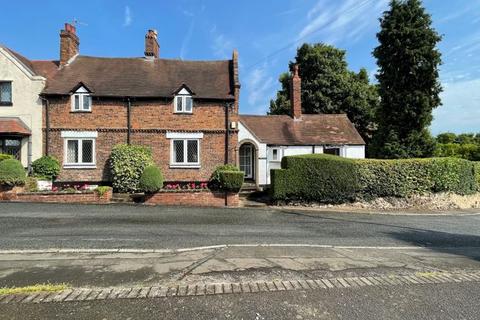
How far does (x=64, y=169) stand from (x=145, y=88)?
626 cm

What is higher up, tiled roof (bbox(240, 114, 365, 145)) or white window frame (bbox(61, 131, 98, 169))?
tiled roof (bbox(240, 114, 365, 145))

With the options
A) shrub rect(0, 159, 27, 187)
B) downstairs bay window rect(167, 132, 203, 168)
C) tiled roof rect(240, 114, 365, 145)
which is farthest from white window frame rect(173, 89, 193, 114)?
shrub rect(0, 159, 27, 187)

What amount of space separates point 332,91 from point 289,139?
13.5 m

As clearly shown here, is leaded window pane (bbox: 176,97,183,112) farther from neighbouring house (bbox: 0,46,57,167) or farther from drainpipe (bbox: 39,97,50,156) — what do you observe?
neighbouring house (bbox: 0,46,57,167)

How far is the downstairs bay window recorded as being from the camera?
58.7 ft

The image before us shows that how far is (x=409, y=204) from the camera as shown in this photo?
624 inches

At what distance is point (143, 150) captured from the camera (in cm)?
1703

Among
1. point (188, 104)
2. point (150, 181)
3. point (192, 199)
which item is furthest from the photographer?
point (188, 104)

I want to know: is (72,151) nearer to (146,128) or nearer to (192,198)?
(146,128)

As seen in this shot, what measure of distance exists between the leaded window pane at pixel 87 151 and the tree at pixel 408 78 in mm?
20005

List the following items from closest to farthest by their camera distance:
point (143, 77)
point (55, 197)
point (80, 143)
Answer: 1. point (55, 197)
2. point (80, 143)
3. point (143, 77)

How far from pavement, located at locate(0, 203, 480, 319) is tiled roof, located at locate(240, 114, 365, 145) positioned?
1276cm

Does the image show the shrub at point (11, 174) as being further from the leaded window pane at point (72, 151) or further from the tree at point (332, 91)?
the tree at point (332, 91)

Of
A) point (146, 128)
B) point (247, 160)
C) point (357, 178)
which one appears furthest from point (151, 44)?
point (357, 178)
